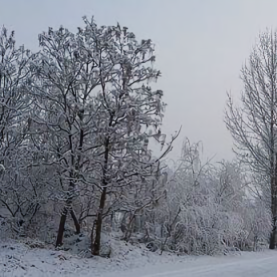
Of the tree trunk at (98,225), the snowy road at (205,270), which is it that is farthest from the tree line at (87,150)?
the snowy road at (205,270)

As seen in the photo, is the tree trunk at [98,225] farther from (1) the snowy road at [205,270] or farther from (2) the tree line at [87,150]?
(1) the snowy road at [205,270]

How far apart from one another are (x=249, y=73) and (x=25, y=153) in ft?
37.9

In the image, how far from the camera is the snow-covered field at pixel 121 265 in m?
10.0

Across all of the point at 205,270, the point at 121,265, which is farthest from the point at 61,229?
the point at 205,270

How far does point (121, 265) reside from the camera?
468 inches

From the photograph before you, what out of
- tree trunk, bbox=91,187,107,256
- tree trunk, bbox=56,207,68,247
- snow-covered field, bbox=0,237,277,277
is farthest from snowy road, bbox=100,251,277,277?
tree trunk, bbox=56,207,68,247

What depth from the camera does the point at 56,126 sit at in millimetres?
13445

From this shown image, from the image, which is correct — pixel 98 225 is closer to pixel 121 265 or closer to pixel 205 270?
pixel 121 265

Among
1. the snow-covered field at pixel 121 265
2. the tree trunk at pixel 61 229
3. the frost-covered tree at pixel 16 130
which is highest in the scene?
the frost-covered tree at pixel 16 130

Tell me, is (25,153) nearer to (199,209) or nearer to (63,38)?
(63,38)

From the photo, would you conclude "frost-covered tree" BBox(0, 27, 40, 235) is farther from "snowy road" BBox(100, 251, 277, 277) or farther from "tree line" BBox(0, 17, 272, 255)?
"snowy road" BBox(100, 251, 277, 277)

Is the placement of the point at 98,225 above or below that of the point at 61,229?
above

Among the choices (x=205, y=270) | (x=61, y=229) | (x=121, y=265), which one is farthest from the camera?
(x=61, y=229)

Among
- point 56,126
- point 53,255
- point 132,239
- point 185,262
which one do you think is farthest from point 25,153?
point 185,262
